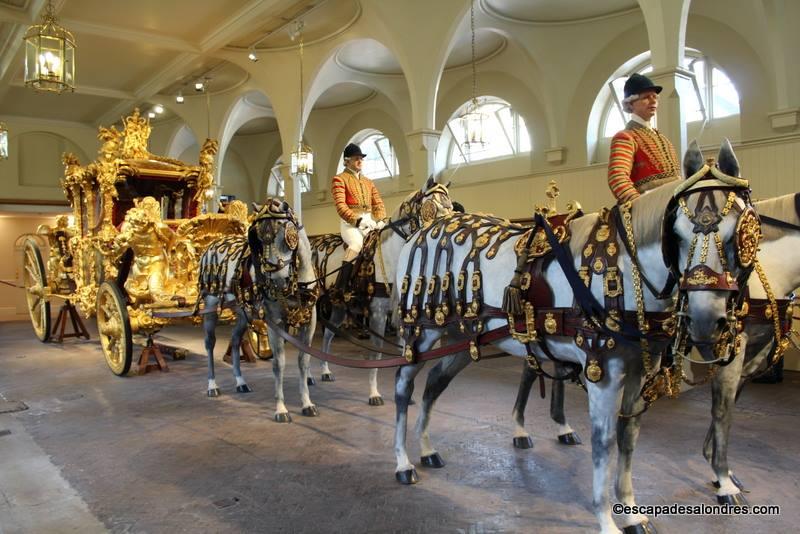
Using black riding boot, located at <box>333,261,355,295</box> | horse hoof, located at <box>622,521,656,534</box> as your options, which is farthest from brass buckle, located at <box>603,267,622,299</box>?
black riding boot, located at <box>333,261,355,295</box>

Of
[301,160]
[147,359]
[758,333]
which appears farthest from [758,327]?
[301,160]

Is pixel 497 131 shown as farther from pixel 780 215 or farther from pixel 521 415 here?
pixel 780 215

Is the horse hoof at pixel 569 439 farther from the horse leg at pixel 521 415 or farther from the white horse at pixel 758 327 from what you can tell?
the white horse at pixel 758 327

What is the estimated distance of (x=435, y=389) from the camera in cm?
377

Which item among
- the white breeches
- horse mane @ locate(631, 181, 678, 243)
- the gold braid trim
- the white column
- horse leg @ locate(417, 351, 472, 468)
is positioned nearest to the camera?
horse mane @ locate(631, 181, 678, 243)

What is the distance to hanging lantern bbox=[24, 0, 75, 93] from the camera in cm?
646

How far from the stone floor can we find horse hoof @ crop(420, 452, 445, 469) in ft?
0.19

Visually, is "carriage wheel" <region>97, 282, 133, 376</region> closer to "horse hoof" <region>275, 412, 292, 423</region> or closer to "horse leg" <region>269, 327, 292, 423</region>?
"horse leg" <region>269, 327, 292, 423</region>

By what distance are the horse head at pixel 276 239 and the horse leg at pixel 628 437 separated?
2.93 meters

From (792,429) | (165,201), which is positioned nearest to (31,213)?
(165,201)

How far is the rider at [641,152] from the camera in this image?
3.29 metres

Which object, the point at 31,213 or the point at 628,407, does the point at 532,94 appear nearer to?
the point at 628,407

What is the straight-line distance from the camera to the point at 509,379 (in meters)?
6.87

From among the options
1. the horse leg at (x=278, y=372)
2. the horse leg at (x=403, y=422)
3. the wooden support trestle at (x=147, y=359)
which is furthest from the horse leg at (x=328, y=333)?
the horse leg at (x=403, y=422)
